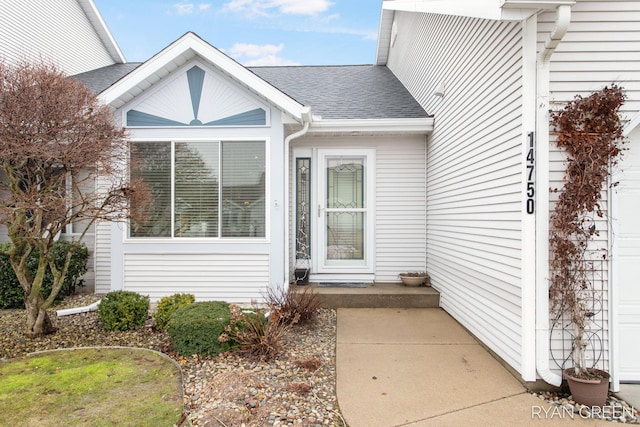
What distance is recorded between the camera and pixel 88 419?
9.02 ft

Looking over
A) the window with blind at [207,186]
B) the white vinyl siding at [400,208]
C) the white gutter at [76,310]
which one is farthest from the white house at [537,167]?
the white gutter at [76,310]

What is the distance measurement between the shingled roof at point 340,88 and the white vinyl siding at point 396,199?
0.47 m

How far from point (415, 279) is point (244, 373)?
3.61m

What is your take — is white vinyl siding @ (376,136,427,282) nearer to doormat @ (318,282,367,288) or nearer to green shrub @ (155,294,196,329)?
doormat @ (318,282,367,288)

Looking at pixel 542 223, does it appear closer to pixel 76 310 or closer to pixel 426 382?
pixel 426 382

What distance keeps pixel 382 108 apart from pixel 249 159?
262cm

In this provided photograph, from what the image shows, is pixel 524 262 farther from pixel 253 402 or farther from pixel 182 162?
pixel 182 162

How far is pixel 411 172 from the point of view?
6.57 m

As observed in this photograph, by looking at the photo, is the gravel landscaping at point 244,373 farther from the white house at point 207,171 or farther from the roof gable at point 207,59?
the roof gable at point 207,59

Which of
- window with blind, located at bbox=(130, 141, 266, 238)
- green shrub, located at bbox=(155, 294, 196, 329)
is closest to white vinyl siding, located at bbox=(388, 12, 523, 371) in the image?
window with blind, located at bbox=(130, 141, 266, 238)

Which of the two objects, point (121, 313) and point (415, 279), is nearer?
point (121, 313)

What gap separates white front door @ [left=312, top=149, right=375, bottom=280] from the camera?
6.59m

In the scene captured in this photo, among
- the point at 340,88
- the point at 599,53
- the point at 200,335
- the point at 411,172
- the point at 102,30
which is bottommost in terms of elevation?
the point at 200,335

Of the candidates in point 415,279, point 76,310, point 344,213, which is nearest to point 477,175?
point 415,279
